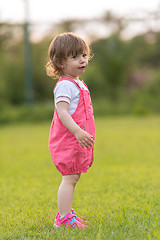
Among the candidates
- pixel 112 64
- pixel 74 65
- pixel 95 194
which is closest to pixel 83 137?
pixel 74 65

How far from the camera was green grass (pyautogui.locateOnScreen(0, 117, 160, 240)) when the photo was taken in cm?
233

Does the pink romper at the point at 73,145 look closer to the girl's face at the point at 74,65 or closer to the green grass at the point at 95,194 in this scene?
the girl's face at the point at 74,65

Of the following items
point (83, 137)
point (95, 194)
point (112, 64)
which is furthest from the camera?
point (112, 64)

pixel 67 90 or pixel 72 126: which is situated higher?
pixel 67 90

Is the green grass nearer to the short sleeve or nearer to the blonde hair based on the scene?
the short sleeve

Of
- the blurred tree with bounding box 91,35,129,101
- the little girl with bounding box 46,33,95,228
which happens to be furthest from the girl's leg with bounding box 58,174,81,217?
the blurred tree with bounding box 91,35,129,101

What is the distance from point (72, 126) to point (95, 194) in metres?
1.38

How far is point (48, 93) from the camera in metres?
16.2

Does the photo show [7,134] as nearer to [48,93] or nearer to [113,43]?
[48,93]

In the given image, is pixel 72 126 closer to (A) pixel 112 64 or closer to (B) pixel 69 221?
(B) pixel 69 221

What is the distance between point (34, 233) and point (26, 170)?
10.0ft

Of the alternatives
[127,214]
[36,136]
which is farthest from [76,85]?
[36,136]

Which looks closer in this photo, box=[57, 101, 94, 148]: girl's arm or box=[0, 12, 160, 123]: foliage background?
box=[57, 101, 94, 148]: girl's arm

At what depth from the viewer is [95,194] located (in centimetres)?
361
